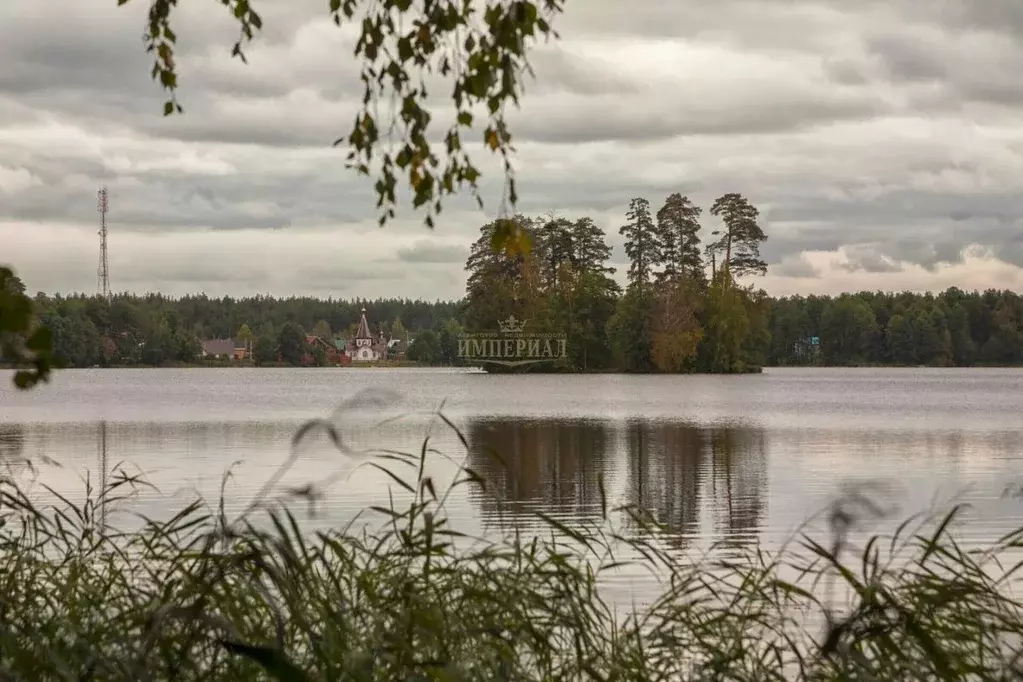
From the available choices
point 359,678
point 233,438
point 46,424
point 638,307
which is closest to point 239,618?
point 359,678

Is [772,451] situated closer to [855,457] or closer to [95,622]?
[855,457]

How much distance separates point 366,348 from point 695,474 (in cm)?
16589

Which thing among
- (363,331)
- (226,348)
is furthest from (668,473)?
(226,348)

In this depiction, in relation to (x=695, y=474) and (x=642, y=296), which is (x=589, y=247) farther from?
(x=695, y=474)

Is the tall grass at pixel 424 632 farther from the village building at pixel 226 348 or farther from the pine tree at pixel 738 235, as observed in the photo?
the village building at pixel 226 348

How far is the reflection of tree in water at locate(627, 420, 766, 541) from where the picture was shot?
14266mm

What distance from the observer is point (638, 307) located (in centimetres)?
8738

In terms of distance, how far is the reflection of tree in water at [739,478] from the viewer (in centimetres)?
1388

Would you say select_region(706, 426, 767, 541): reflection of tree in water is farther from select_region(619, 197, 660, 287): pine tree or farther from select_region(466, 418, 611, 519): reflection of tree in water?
select_region(619, 197, 660, 287): pine tree

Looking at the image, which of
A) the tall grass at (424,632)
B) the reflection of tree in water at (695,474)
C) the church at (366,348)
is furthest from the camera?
the church at (366,348)

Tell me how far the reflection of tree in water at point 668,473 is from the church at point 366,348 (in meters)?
150

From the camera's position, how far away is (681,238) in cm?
8788

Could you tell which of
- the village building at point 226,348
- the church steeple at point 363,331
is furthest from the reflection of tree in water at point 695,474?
the church steeple at point 363,331

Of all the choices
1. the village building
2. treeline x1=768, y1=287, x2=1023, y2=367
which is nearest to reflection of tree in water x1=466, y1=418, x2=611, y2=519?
treeline x1=768, y1=287, x2=1023, y2=367
